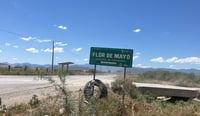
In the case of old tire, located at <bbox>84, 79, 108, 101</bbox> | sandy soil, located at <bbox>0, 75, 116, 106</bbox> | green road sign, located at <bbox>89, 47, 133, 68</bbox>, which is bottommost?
sandy soil, located at <bbox>0, 75, 116, 106</bbox>

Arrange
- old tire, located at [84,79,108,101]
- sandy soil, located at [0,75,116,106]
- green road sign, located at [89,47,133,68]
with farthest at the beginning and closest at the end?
1. sandy soil, located at [0,75,116,106]
2. green road sign, located at [89,47,133,68]
3. old tire, located at [84,79,108,101]

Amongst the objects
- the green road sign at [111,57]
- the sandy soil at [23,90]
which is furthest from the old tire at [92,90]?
the sandy soil at [23,90]

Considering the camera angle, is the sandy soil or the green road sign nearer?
the green road sign

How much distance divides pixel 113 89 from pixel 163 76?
184ft

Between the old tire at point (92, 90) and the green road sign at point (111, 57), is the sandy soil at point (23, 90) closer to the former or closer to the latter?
the old tire at point (92, 90)

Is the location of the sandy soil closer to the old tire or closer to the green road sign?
the old tire

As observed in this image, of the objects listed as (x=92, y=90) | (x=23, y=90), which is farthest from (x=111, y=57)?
(x=23, y=90)

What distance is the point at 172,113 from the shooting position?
1027cm

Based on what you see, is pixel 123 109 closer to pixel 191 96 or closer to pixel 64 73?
pixel 64 73

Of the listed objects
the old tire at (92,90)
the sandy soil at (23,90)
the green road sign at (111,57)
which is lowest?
the sandy soil at (23,90)

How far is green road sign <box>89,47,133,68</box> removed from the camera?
12773 mm

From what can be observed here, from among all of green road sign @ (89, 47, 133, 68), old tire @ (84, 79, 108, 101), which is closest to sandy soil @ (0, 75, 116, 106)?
old tire @ (84, 79, 108, 101)

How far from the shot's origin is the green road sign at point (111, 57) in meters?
12.8

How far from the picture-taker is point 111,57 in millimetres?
13125
